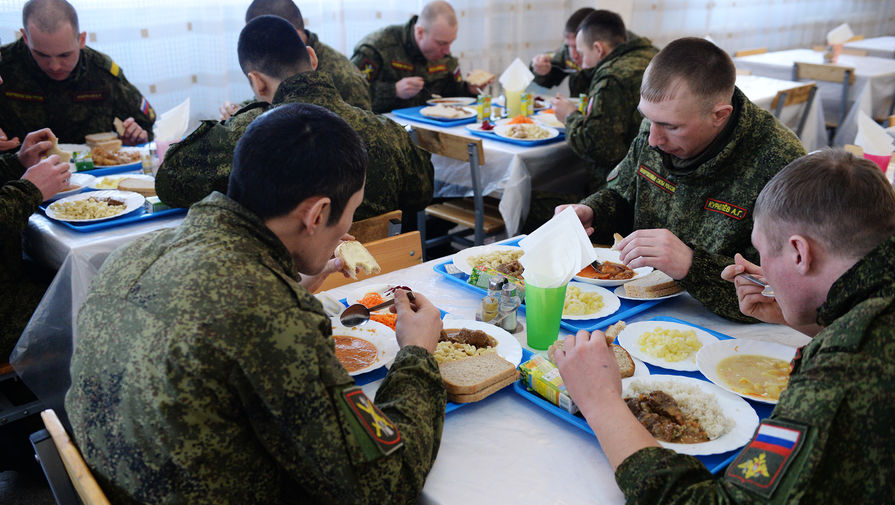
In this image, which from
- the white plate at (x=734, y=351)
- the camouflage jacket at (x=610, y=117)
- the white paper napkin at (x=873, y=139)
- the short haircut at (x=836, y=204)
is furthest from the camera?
the camouflage jacket at (x=610, y=117)

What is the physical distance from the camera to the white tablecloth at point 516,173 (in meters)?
3.50

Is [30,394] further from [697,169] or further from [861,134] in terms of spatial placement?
[861,134]

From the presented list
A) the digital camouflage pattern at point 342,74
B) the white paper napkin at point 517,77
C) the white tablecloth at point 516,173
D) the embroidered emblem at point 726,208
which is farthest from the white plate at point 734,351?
the white paper napkin at point 517,77

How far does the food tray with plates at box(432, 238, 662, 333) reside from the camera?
177 centimetres

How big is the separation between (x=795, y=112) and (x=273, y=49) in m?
4.59

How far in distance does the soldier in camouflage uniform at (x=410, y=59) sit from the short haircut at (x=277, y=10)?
0.79 meters

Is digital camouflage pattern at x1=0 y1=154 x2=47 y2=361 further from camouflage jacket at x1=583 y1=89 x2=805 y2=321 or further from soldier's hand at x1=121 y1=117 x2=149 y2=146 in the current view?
camouflage jacket at x1=583 y1=89 x2=805 y2=321

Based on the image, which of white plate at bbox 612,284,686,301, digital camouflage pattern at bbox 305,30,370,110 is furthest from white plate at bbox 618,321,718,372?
digital camouflage pattern at bbox 305,30,370,110

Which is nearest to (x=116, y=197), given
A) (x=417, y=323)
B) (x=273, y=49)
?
(x=273, y=49)

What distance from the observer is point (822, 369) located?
3.35ft

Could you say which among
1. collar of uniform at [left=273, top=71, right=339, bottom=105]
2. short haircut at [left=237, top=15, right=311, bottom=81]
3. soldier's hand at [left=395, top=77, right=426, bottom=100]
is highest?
short haircut at [left=237, top=15, right=311, bottom=81]

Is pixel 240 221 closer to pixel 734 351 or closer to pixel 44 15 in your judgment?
pixel 734 351

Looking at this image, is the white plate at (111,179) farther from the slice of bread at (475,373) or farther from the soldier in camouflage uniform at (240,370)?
the slice of bread at (475,373)

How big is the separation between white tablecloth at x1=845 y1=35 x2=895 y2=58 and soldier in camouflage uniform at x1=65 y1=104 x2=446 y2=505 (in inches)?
305
